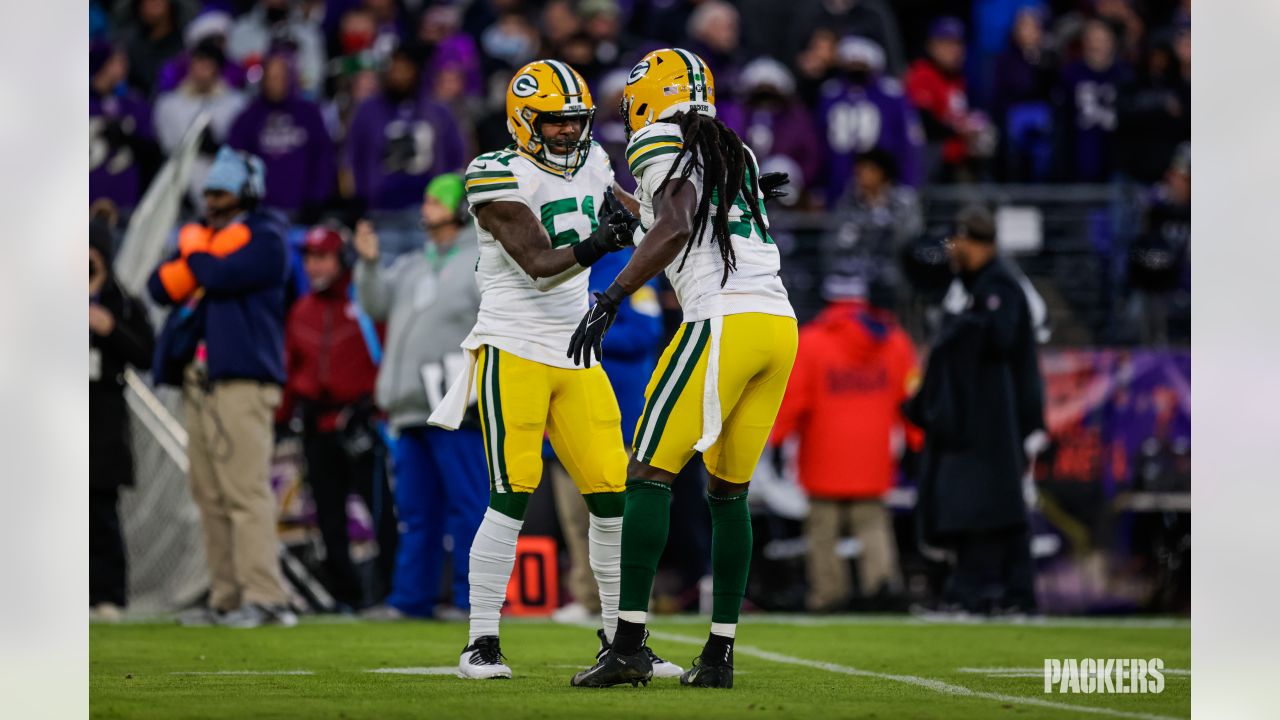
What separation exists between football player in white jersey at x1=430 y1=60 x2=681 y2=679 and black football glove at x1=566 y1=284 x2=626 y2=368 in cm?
47

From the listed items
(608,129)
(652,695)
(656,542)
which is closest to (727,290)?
(656,542)

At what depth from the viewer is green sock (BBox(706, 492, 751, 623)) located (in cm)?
627

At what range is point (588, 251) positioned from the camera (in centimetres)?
→ 632

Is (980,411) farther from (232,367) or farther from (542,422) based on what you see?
(542,422)

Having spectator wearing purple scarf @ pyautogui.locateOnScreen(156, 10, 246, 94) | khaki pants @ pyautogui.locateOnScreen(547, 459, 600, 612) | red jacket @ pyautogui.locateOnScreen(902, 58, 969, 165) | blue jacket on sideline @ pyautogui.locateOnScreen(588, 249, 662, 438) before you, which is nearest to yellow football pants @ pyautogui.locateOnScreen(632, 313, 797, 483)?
blue jacket on sideline @ pyautogui.locateOnScreen(588, 249, 662, 438)

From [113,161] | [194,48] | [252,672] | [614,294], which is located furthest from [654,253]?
[194,48]

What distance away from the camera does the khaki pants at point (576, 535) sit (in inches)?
409

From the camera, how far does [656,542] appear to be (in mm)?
6250
